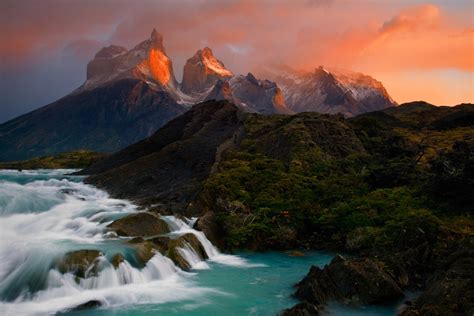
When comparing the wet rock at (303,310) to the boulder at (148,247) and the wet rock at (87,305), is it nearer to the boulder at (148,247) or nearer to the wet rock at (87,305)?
the wet rock at (87,305)

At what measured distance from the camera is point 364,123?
68.3 m

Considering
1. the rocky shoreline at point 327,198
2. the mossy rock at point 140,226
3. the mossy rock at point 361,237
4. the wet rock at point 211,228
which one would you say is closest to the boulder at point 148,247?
the rocky shoreline at point 327,198

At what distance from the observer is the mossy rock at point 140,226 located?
28.6 metres

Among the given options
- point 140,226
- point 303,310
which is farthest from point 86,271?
point 303,310

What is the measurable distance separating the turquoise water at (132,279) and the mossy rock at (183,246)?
531mm

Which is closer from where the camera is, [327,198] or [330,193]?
[327,198]

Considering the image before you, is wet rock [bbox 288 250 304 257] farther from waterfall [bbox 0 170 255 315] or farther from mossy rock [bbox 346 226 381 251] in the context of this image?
waterfall [bbox 0 170 255 315]

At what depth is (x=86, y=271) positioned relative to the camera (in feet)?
70.5

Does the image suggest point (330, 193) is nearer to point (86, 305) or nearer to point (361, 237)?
point (361, 237)

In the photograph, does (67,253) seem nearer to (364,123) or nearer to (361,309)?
(361,309)

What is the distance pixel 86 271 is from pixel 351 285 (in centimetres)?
1251

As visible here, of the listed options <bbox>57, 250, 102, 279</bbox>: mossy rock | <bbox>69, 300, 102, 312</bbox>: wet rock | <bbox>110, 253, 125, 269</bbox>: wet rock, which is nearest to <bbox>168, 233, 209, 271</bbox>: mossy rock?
<bbox>110, 253, 125, 269</bbox>: wet rock

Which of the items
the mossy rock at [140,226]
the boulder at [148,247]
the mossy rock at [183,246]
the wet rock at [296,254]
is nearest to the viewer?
the boulder at [148,247]

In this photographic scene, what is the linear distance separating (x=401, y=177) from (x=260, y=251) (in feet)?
54.0
